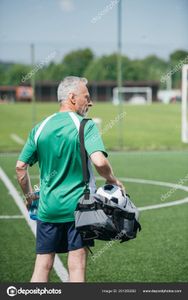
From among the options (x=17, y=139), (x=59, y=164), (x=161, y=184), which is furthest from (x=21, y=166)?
(x=17, y=139)

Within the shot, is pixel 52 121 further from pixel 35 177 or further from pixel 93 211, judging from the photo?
pixel 35 177

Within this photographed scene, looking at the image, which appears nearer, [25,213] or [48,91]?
[25,213]

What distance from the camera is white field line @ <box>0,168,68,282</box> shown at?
583 centimetres

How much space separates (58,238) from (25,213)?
4597 millimetres

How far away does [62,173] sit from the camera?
13.4 ft

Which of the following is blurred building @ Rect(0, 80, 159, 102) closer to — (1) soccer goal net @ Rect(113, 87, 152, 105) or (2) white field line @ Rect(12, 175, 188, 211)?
(1) soccer goal net @ Rect(113, 87, 152, 105)

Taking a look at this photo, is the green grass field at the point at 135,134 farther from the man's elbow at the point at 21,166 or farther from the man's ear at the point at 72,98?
the man's ear at the point at 72,98

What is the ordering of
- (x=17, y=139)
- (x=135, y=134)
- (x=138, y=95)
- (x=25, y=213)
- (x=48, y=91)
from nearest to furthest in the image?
(x=25, y=213)
(x=17, y=139)
(x=135, y=134)
(x=48, y=91)
(x=138, y=95)

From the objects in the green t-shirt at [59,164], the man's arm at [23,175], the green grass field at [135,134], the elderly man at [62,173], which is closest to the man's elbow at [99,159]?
the elderly man at [62,173]

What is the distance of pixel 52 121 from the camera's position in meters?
4.10

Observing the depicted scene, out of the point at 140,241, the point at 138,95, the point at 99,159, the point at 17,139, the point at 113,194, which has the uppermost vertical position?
the point at 99,159

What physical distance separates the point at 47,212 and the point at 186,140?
662 inches

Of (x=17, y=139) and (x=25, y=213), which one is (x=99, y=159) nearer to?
(x=25, y=213)

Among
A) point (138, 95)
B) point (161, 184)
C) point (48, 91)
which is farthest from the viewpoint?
point (138, 95)
